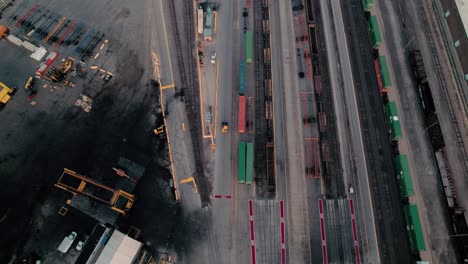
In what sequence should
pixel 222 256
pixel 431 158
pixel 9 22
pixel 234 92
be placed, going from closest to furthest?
→ pixel 222 256 < pixel 431 158 < pixel 234 92 < pixel 9 22

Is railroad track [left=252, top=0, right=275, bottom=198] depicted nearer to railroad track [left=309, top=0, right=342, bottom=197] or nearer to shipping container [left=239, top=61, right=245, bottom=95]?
shipping container [left=239, top=61, right=245, bottom=95]

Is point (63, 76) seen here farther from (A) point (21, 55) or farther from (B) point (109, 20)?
(B) point (109, 20)

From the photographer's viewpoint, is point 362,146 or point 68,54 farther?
point 68,54

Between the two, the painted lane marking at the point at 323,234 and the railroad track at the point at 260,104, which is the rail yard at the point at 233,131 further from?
the railroad track at the point at 260,104

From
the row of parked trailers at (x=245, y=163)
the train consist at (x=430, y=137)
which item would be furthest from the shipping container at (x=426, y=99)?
the row of parked trailers at (x=245, y=163)

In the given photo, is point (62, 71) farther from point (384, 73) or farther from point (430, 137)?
point (430, 137)

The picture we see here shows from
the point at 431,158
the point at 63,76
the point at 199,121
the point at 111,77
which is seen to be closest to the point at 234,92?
the point at 199,121
